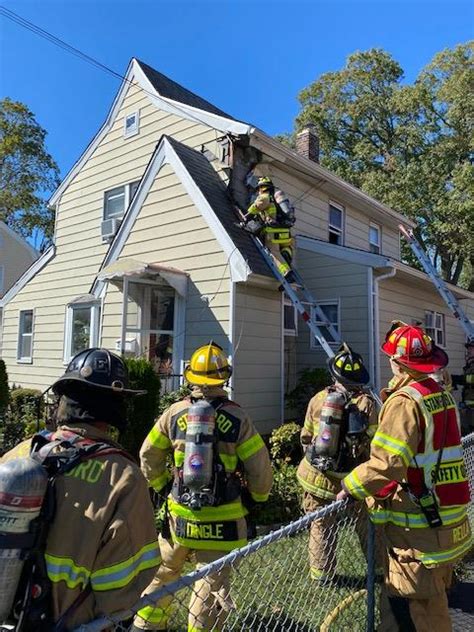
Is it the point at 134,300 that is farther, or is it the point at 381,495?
the point at 134,300

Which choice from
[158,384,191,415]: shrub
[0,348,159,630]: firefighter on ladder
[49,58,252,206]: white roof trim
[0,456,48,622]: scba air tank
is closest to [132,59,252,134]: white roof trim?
[49,58,252,206]: white roof trim

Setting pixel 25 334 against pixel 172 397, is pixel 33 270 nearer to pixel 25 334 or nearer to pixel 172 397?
pixel 25 334

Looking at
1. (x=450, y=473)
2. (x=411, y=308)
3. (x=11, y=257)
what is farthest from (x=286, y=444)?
(x=11, y=257)

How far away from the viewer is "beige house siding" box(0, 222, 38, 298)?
25188mm

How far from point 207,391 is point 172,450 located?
0.52 m

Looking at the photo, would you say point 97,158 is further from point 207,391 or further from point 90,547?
point 90,547

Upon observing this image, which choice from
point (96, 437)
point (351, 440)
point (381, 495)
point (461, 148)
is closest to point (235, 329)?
point (351, 440)

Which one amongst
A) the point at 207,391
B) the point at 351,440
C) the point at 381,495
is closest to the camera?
the point at 381,495

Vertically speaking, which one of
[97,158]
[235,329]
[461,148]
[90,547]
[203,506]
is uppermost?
[461,148]

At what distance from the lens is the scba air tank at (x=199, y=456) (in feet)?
9.53

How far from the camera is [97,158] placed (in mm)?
13031

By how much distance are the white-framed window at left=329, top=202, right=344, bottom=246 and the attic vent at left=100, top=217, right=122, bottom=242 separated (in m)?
5.48

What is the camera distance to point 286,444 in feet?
25.2

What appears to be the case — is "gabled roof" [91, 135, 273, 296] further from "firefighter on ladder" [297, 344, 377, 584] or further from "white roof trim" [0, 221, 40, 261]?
"white roof trim" [0, 221, 40, 261]
